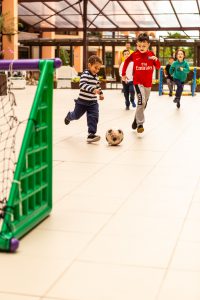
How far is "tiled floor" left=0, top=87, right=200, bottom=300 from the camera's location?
361 centimetres

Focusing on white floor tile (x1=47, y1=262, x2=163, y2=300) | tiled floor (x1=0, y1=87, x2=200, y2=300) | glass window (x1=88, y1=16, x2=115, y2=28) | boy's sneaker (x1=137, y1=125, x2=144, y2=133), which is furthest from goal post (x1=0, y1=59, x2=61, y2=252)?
glass window (x1=88, y1=16, x2=115, y2=28)

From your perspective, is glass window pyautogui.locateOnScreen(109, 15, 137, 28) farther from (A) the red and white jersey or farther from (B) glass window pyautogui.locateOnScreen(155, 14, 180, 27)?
(A) the red and white jersey

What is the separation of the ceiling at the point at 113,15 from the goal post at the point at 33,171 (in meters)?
27.5

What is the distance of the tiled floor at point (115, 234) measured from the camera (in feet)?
11.9

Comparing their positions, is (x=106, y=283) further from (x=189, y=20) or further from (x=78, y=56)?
(x=78, y=56)

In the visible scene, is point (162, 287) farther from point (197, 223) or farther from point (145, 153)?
point (145, 153)

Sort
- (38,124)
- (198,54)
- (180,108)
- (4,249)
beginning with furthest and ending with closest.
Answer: (198,54)
(180,108)
(38,124)
(4,249)

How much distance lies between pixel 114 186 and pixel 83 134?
4365 mm

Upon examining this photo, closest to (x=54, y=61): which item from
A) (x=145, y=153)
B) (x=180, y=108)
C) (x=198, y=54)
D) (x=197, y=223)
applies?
(x=197, y=223)

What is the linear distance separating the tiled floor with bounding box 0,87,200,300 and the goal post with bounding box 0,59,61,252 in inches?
4.4

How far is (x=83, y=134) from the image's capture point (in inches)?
421

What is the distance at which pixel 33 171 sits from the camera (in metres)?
4.64

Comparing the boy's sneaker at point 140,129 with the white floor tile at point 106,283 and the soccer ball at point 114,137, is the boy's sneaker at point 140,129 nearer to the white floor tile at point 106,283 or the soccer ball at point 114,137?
the soccer ball at point 114,137

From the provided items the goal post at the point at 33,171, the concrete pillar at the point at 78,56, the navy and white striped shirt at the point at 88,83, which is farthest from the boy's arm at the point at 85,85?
the concrete pillar at the point at 78,56
